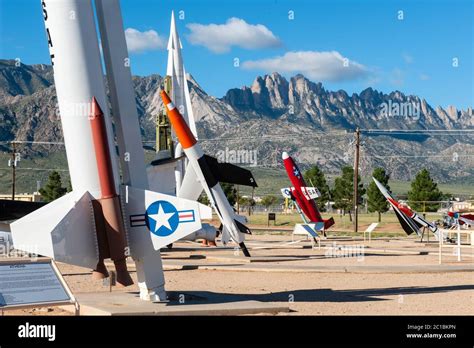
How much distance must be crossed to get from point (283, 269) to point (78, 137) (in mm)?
9223

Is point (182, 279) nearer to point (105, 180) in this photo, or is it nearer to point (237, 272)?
point (237, 272)

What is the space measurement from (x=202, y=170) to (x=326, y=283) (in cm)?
457

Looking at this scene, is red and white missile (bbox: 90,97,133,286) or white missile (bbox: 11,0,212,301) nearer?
white missile (bbox: 11,0,212,301)

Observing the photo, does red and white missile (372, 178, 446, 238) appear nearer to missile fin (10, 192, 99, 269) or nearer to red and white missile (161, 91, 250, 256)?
red and white missile (161, 91, 250, 256)

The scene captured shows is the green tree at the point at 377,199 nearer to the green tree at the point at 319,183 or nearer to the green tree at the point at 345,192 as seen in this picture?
the green tree at the point at 345,192

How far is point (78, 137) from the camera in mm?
12164

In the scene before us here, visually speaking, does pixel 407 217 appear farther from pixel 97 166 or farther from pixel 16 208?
pixel 97 166

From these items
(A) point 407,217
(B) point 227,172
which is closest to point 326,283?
(B) point 227,172

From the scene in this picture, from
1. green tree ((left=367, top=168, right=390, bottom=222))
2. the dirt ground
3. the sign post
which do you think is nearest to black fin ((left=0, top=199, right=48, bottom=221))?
the dirt ground

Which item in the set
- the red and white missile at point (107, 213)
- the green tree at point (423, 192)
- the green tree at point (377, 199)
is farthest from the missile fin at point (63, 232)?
the green tree at point (377, 199)

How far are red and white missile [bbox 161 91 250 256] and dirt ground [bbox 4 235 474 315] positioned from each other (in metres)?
1.16

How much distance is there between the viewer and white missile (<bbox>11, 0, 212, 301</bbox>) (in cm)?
1188
